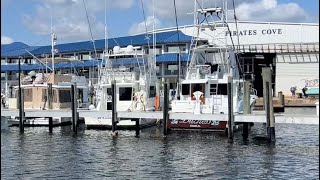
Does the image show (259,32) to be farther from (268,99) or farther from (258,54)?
(268,99)

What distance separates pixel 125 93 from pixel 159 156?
13.3m

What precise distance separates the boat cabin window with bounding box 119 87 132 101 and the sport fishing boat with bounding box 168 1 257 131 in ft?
14.9

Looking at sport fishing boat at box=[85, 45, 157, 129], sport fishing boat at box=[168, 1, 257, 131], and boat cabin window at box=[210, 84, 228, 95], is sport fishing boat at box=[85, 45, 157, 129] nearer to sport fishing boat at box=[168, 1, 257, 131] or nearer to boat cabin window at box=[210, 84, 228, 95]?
sport fishing boat at box=[168, 1, 257, 131]

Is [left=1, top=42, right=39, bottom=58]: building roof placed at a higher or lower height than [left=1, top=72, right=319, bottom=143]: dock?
higher

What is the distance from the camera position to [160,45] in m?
73.1

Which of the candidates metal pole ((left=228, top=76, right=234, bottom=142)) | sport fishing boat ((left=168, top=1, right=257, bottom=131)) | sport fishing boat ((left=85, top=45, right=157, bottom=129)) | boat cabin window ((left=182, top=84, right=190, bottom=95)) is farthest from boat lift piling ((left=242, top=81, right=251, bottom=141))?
sport fishing boat ((left=85, top=45, right=157, bottom=129))

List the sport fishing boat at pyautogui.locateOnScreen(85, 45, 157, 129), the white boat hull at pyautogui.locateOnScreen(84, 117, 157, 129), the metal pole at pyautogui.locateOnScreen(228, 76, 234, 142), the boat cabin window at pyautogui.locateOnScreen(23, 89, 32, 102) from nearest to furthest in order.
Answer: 1. the metal pole at pyautogui.locateOnScreen(228, 76, 234, 142)
2. the white boat hull at pyautogui.locateOnScreen(84, 117, 157, 129)
3. the sport fishing boat at pyautogui.locateOnScreen(85, 45, 157, 129)
4. the boat cabin window at pyautogui.locateOnScreen(23, 89, 32, 102)

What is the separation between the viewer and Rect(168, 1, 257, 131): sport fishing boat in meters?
30.2

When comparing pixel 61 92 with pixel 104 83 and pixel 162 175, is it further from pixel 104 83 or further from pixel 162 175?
pixel 162 175

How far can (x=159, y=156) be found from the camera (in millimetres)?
22531

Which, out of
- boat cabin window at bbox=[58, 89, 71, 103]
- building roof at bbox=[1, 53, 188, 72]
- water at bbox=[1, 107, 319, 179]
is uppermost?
building roof at bbox=[1, 53, 188, 72]

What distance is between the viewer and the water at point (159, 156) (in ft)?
59.9

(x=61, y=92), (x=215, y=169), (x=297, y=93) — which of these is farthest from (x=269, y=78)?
(x=297, y=93)

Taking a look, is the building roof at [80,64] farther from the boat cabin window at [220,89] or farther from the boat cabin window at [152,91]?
the boat cabin window at [220,89]
